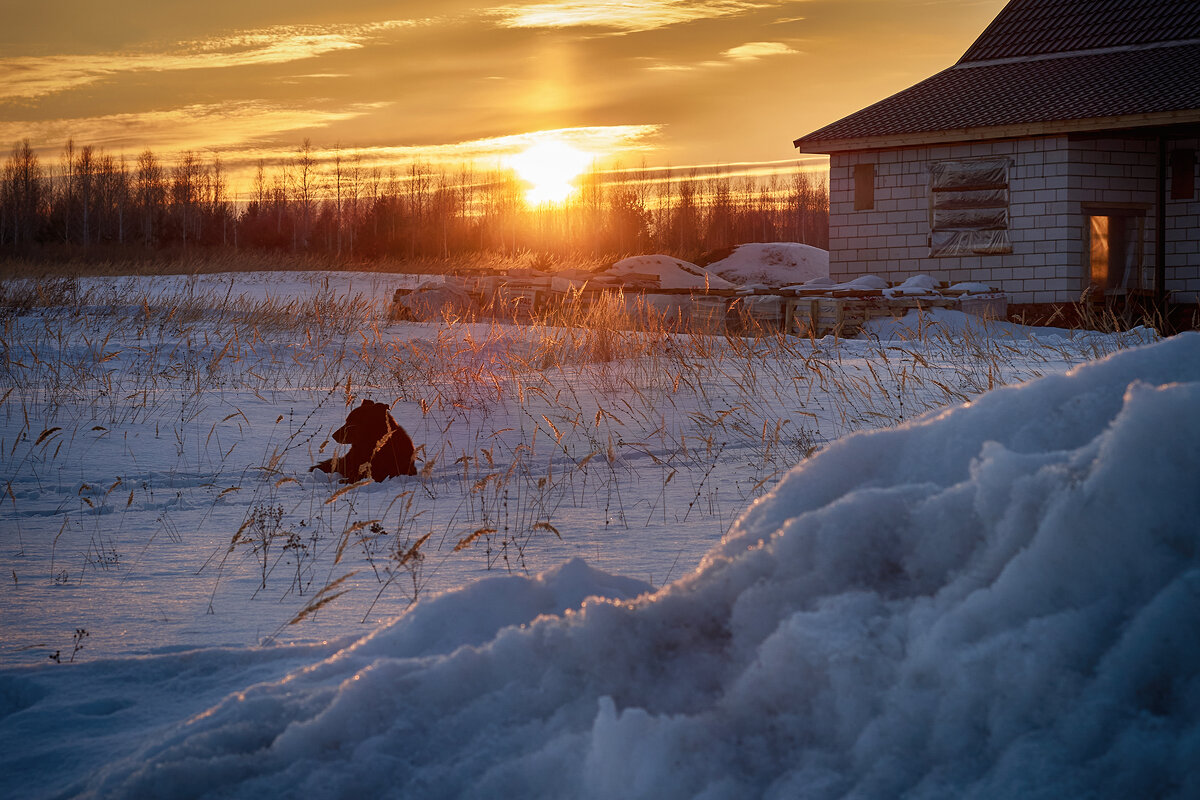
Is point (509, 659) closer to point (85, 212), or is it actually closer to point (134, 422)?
point (134, 422)

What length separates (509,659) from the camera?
5.55ft

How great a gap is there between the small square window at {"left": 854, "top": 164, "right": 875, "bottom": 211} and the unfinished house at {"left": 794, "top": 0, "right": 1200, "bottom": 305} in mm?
21

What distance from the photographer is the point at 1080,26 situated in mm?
17922

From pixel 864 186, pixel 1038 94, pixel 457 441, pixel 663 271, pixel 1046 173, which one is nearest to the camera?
pixel 457 441

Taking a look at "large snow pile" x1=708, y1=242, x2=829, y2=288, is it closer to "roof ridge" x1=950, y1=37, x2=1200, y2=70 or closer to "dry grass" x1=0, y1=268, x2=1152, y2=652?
"roof ridge" x1=950, y1=37, x2=1200, y2=70

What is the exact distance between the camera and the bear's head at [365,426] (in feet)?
16.9

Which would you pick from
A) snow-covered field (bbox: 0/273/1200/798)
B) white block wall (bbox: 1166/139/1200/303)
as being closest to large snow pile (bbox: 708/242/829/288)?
white block wall (bbox: 1166/139/1200/303)

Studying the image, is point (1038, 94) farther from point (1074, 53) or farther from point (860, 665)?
point (860, 665)

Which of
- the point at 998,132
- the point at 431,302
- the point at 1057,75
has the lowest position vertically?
the point at 431,302

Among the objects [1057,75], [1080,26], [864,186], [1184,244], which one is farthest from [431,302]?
[1080,26]

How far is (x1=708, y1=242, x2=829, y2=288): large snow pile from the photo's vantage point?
30.0 m

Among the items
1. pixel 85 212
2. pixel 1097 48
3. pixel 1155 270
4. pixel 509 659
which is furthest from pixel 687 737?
pixel 85 212

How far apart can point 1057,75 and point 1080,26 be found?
2176 mm

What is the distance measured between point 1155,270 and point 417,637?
16.6m
